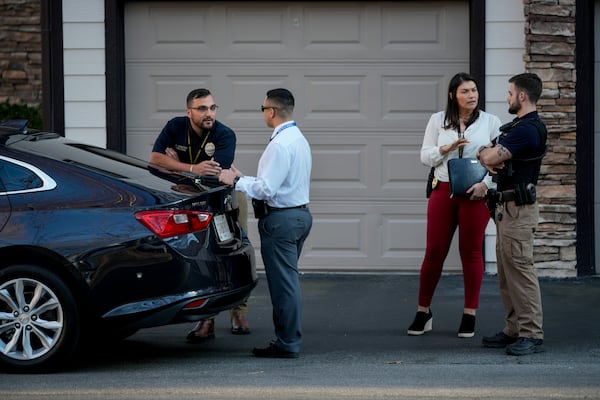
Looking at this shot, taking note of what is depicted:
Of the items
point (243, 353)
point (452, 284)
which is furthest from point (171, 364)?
point (452, 284)

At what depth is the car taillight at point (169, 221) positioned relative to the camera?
727cm


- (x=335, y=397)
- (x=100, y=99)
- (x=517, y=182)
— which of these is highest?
(x=100, y=99)

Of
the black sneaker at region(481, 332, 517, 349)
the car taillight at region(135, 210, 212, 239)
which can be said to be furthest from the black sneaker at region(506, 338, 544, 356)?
the car taillight at region(135, 210, 212, 239)

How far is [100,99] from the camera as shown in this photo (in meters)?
11.6

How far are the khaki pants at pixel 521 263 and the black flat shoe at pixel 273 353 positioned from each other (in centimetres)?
148

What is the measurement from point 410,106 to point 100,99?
9.65 feet

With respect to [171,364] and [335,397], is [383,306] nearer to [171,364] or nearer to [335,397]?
[171,364]

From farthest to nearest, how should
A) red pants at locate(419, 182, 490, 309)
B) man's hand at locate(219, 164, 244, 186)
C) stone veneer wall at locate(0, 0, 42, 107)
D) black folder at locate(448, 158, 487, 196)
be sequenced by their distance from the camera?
stone veneer wall at locate(0, 0, 42, 107), red pants at locate(419, 182, 490, 309), black folder at locate(448, 158, 487, 196), man's hand at locate(219, 164, 244, 186)

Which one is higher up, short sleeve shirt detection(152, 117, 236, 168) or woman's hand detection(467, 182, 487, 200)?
short sleeve shirt detection(152, 117, 236, 168)

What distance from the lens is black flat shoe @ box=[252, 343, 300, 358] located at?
7871 millimetres

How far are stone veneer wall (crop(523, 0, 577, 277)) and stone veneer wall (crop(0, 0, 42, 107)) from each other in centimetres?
535

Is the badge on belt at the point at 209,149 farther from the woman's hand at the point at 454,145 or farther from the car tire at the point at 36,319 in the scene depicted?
the car tire at the point at 36,319

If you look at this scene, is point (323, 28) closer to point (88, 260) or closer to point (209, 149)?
point (209, 149)

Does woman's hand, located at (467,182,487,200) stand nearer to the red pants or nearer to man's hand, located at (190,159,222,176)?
the red pants
